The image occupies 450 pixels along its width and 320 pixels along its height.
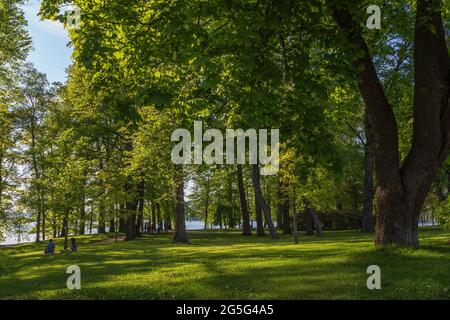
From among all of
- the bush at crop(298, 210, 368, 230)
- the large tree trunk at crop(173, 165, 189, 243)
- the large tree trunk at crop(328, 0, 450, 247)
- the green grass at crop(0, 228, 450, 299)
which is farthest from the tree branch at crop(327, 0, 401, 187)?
the bush at crop(298, 210, 368, 230)

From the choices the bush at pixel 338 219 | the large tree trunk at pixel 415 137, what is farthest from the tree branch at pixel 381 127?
the bush at pixel 338 219

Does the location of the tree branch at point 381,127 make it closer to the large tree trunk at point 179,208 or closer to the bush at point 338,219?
the large tree trunk at point 179,208

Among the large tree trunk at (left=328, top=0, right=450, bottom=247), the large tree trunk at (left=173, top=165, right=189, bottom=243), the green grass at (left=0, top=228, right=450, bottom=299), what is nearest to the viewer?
the green grass at (left=0, top=228, right=450, bottom=299)

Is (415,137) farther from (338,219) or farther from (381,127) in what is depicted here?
(338,219)

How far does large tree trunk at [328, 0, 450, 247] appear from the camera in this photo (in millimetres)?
13234

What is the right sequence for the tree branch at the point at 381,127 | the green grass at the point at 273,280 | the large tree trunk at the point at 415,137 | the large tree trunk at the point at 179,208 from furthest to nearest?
1. the large tree trunk at the point at 179,208
2. the tree branch at the point at 381,127
3. the large tree trunk at the point at 415,137
4. the green grass at the point at 273,280

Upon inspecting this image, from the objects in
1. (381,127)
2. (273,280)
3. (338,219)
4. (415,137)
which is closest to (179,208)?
(381,127)

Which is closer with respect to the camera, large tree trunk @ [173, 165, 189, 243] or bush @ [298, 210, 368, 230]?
large tree trunk @ [173, 165, 189, 243]

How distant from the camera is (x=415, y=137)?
13.7 metres

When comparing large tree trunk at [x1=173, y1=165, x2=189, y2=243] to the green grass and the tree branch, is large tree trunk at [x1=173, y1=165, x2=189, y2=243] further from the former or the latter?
the tree branch

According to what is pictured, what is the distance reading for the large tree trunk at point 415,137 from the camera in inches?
521

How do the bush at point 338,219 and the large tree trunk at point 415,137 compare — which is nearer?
the large tree trunk at point 415,137

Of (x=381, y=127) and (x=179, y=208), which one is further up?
(x=381, y=127)
